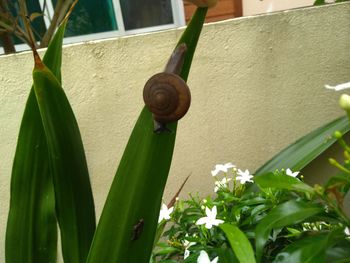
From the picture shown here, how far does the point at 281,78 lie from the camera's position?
80 cm

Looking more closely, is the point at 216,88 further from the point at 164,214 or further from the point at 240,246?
the point at 240,246

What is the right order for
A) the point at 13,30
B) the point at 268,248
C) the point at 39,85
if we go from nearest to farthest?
1. the point at 39,85
2. the point at 268,248
3. the point at 13,30

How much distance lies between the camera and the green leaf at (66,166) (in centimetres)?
39

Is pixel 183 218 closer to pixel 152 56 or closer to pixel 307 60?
pixel 152 56

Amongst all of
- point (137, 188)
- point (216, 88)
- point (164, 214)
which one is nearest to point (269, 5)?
point (216, 88)

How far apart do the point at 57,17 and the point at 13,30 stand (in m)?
0.11

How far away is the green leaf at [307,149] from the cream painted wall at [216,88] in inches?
4.7

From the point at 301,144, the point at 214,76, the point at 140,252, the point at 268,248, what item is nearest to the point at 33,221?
the point at 140,252

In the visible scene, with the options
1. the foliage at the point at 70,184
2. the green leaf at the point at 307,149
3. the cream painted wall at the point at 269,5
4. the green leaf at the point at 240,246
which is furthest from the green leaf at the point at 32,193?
the cream painted wall at the point at 269,5

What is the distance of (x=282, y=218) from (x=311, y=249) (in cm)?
5

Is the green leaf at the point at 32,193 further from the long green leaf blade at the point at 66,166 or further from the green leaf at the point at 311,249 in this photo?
the green leaf at the point at 311,249

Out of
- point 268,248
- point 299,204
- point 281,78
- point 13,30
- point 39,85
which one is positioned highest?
point 13,30

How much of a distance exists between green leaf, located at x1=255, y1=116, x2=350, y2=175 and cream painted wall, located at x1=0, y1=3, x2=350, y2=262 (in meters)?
0.12

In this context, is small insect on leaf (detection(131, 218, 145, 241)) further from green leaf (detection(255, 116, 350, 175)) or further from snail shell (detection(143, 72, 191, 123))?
green leaf (detection(255, 116, 350, 175))
